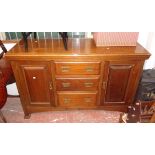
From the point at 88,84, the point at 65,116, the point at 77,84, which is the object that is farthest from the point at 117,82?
the point at 65,116

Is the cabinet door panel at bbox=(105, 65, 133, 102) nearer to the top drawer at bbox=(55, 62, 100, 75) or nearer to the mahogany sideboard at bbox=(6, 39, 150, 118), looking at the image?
the mahogany sideboard at bbox=(6, 39, 150, 118)

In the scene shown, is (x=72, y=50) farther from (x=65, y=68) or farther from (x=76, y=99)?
(x=76, y=99)

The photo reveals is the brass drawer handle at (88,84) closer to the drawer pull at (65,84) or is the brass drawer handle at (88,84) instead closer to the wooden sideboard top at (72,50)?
the drawer pull at (65,84)

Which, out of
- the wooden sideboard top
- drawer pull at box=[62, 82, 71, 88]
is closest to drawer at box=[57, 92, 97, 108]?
drawer pull at box=[62, 82, 71, 88]

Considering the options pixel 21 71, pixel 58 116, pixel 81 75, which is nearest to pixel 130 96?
pixel 81 75

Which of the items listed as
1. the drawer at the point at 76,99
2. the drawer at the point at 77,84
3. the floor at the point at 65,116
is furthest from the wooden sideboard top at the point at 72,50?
the floor at the point at 65,116

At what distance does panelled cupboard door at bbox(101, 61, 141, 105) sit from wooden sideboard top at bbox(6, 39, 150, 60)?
113 millimetres

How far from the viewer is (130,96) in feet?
6.23

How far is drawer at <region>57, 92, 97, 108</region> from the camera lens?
72.9 inches

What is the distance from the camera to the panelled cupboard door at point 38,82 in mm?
1614

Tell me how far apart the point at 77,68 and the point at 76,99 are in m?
0.46
